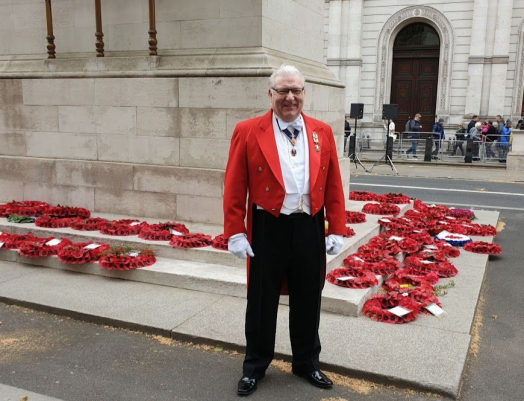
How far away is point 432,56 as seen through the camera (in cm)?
2952

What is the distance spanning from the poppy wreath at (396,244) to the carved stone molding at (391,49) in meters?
23.3

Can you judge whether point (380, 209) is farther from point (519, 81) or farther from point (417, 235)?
point (519, 81)

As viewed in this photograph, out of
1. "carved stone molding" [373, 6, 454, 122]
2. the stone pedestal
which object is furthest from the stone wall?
"carved stone molding" [373, 6, 454, 122]

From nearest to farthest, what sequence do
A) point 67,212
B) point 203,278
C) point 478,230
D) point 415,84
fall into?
point 203,278
point 67,212
point 478,230
point 415,84

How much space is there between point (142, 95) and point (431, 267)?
14.7 ft

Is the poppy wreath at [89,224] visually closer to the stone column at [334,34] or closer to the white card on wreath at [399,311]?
the white card on wreath at [399,311]

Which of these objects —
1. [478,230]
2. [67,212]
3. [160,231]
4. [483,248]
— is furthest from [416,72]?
[160,231]

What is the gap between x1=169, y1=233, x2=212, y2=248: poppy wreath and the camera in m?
6.36

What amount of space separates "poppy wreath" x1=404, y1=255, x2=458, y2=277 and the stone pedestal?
632 inches

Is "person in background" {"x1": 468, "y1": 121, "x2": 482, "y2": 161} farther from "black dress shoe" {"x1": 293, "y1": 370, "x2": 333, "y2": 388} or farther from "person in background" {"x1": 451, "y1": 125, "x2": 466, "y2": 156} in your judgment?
"black dress shoe" {"x1": 293, "y1": 370, "x2": 333, "y2": 388}

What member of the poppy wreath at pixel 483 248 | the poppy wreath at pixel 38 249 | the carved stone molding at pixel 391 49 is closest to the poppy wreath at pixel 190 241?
the poppy wreath at pixel 38 249

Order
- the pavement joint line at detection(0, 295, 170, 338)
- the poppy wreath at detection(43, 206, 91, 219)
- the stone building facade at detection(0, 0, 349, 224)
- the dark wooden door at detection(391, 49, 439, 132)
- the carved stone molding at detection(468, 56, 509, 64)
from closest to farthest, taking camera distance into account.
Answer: the pavement joint line at detection(0, 295, 170, 338), the stone building facade at detection(0, 0, 349, 224), the poppy wreath at detection(43, 206, 91, 219), the carved stone molding at detection(468, 56, 509, 64), the dark wooden door at detection(391, 49, 439, 132)

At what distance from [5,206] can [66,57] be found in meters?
2.48

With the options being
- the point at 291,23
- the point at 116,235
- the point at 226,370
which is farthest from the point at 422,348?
the point at 291,23
